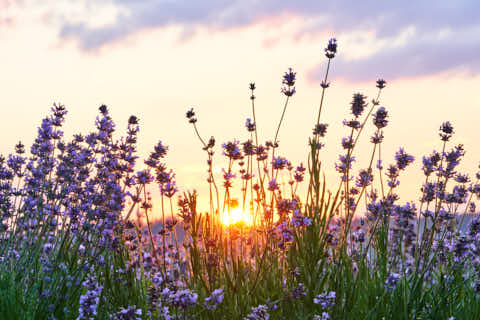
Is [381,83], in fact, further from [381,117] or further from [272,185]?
[272,185]

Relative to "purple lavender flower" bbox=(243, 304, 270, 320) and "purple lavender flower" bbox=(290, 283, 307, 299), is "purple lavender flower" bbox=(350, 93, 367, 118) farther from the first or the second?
"purple lavender flower" bbox=(243, 304, 270, 320)

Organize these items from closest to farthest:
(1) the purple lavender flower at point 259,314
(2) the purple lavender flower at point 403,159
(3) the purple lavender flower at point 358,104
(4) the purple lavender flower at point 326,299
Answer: (1) the purple lavender flower at point 259,314 < (4) the purple lavender flower at point 326,299 < (3) the purple lavender flower at point 358,104 < (2) the purple lavender flower at point 403,159

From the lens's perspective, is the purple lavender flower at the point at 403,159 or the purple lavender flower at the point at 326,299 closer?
the purple lavender flower at the point at 326,299

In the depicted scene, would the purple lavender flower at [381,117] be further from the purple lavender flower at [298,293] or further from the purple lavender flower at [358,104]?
the purple lavender flower at [298,293]

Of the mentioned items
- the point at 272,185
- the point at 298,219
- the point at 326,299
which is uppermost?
the point at 272,185

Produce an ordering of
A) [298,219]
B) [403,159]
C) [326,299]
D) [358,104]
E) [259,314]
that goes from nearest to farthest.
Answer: [259,314] < [326,299] < [298,219] < [358,104] < [403,159]

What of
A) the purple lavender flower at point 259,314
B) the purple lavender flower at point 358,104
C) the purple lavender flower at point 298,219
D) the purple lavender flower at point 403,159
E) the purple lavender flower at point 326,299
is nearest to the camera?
the purple lavender flower at point 259,314

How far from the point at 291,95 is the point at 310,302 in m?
1.99

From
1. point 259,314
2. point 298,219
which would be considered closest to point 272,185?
point 298,219

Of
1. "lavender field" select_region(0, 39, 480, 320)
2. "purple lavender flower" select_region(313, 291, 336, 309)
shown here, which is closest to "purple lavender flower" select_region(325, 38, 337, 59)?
"lavender field" select_region(0, 39, 480, 320)

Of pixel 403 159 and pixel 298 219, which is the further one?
pixel 403 159

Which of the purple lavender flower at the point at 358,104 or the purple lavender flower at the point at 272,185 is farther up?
the purple lavender flower at the point at 358,104

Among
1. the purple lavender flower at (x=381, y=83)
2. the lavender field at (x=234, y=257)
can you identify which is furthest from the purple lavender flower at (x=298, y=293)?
the purple lavender flower at (x=381, y=83)

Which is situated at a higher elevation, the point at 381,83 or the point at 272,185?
the point at 381,83
